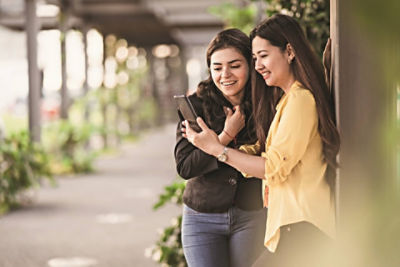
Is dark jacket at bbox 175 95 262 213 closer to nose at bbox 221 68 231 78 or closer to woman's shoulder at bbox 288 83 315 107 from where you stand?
nose at bbox 221 68 231 78

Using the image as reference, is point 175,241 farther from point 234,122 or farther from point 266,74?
point 266,74

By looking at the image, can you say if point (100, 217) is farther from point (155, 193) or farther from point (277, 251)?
point (277, 251)

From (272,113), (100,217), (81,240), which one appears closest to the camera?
(272,113)

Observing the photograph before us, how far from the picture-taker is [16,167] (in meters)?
7.22

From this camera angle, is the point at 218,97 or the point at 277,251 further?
the point at 218,97

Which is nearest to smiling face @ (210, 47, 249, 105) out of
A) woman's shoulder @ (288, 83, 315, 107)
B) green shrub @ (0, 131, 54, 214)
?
woman's shoulder @ (288, 83, 315, 107)

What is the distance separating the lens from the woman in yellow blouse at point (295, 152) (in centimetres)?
181

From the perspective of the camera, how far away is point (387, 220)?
3.04 feet

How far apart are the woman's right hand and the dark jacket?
0.09 metres

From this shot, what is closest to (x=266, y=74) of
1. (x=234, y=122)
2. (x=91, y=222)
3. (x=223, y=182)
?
(x=234, y=122)

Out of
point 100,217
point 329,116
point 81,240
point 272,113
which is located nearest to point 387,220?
point 329,116

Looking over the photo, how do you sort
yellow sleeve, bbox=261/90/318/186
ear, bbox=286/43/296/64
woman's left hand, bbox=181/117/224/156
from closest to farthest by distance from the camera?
yellow sleeve, bbox=261/90/318/186 → ear, bbox=286/43/296/64 → woman's left hand, bbox=181/117/224/156

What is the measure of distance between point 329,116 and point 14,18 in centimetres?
1357

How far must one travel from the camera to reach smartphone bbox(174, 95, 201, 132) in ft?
7.16
